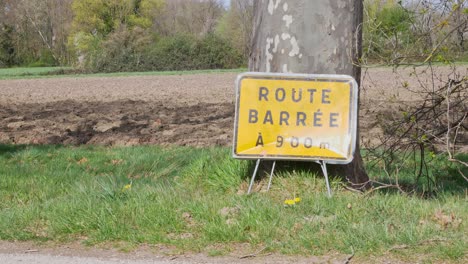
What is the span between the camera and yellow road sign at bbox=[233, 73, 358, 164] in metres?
6.31

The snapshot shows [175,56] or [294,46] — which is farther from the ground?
[294,46]

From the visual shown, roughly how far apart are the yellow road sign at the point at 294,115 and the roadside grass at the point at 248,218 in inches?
14.2

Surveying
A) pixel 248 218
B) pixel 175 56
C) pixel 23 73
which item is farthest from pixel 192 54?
pixel 248 218

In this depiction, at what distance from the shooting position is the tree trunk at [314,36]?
644cm

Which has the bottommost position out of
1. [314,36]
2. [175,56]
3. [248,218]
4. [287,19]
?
[175,56]

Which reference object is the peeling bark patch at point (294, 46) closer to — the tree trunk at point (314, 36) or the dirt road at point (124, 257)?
the tree trunk at point (314, 36)

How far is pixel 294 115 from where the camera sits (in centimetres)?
635

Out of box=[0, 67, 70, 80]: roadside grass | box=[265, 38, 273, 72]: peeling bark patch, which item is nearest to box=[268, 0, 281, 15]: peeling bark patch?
box=[265, 38, 273, 72]: peeling bark patch

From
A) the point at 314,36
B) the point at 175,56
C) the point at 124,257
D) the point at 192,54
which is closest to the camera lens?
Answer: the point at 124,257

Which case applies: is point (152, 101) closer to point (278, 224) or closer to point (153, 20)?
point (278, 224)

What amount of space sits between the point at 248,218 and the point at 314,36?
6.41 ft

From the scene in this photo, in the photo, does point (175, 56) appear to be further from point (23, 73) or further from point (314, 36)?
point (314, 36)

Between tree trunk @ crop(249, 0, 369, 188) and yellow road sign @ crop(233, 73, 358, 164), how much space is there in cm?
25

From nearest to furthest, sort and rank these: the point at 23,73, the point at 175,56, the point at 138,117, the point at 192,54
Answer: the point at 138,117 → the point at 23,73 → the point at 175,56 → the point at 192,54
